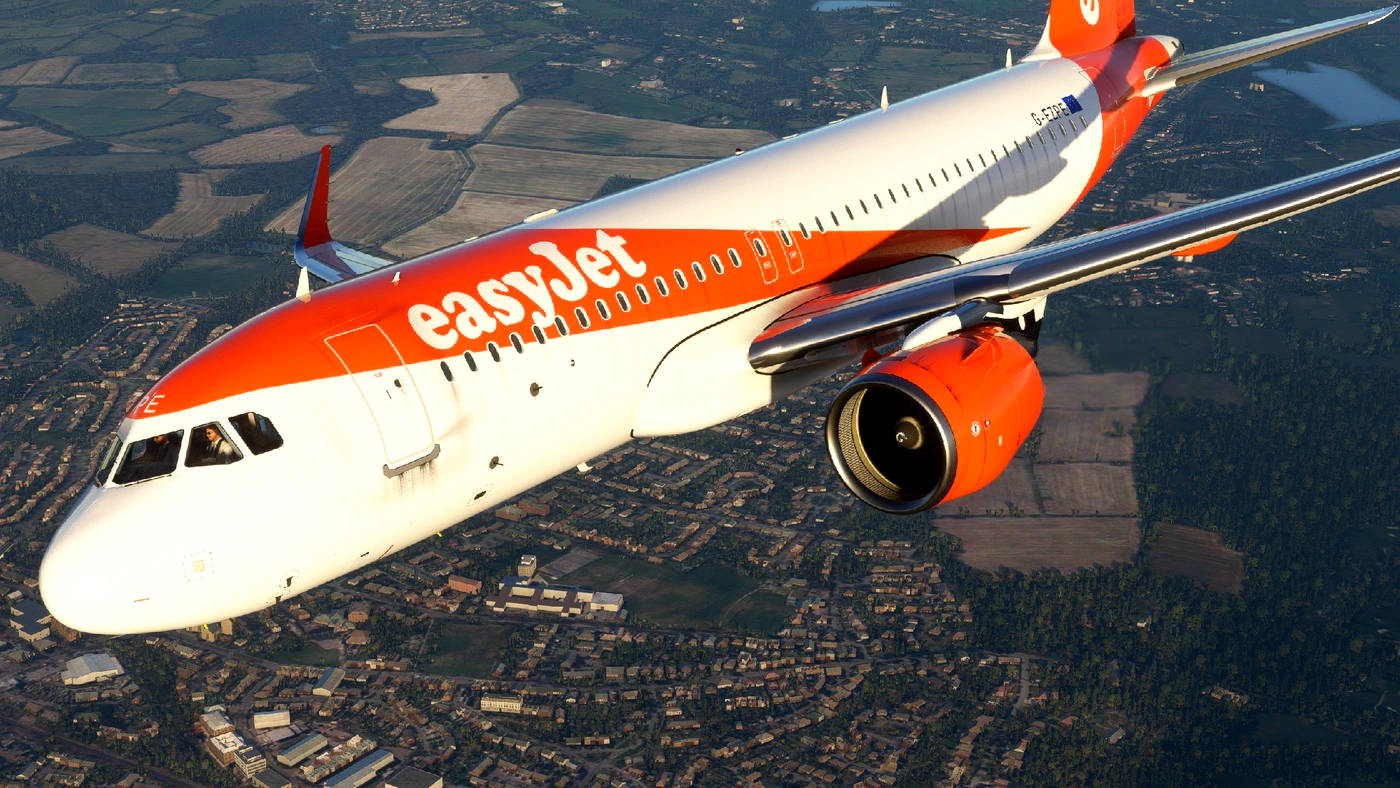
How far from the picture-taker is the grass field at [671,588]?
4250 inches

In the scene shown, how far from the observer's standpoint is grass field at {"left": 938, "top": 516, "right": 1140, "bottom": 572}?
116 m

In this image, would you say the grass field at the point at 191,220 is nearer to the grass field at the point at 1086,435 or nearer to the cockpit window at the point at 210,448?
the grass field at the point at 1086,435

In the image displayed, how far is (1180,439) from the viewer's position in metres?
135

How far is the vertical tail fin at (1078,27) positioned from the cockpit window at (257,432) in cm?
3802

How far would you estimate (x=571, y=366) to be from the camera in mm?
31891

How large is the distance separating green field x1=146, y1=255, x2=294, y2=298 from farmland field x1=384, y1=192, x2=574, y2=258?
15.3m

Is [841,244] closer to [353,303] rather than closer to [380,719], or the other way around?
[353,303]

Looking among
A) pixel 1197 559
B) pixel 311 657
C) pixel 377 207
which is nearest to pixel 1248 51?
pixel 1197 559

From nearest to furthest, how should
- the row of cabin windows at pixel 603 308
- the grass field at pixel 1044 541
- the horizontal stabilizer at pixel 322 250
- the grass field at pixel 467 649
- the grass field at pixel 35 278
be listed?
1. the row of cabin windows at pixel 603 308
2. the horizontal stabilizer at pixel 322 250
3. the grass field at pixel 467 649
4. the grass field at pixel 1044 541
5. the grass field at pixel 35 278

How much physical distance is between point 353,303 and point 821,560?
8951cm

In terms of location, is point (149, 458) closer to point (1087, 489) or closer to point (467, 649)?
point (467, 649)

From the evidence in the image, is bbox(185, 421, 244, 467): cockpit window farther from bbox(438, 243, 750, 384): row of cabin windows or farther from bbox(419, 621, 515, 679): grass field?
bbox(419, 621, 515, 679): grass field

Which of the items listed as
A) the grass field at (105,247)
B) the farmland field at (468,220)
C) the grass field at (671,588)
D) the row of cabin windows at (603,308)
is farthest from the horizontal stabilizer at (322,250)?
the grass field at (105,247)

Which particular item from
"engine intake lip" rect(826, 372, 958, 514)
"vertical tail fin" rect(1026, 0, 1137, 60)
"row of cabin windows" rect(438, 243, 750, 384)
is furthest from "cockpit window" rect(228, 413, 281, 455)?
"vertical tail fin" rect(1026, 0, 1137, 60)
